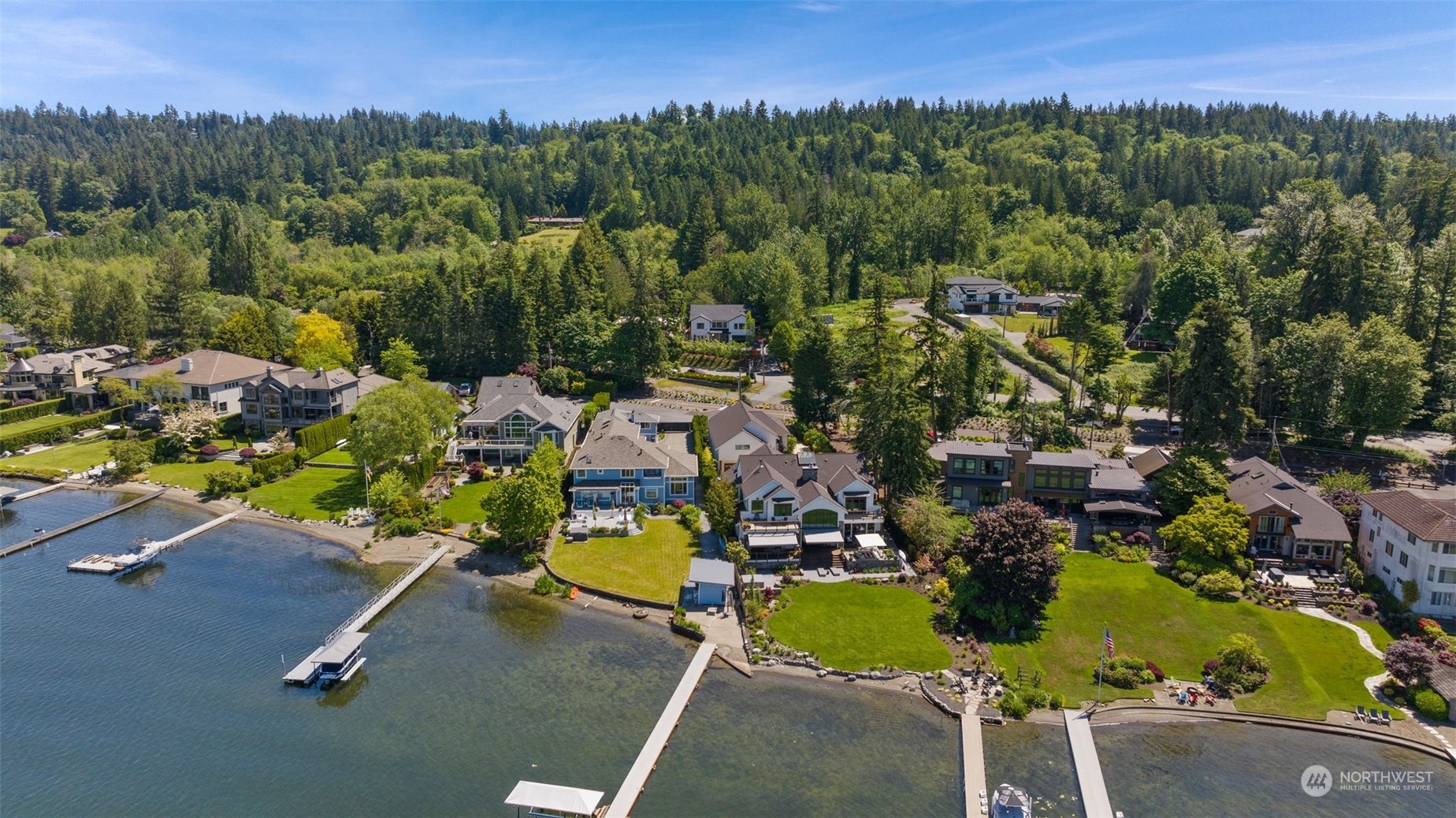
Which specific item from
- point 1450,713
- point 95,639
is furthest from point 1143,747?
point 95,639

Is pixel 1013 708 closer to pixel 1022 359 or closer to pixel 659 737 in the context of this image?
pixel 659 737

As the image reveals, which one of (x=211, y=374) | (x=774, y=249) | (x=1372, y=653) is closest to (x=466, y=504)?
(x=211, y=374)

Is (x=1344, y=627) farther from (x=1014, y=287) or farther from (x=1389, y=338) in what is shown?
(x=1014, y=287)

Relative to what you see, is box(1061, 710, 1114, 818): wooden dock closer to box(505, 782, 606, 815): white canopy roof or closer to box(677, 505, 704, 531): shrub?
box(505, 782, 606, 815): white canopy roof

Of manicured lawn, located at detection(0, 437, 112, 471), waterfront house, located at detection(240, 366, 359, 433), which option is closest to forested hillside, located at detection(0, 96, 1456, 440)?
waterfront house, located at detection(240, 366, 359, 433)

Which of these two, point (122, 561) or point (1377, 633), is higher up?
point (122, 561)

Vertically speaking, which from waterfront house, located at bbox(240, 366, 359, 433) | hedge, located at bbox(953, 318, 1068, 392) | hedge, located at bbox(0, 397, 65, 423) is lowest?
hedge, located at bbox(0, 397, 65, 423)
